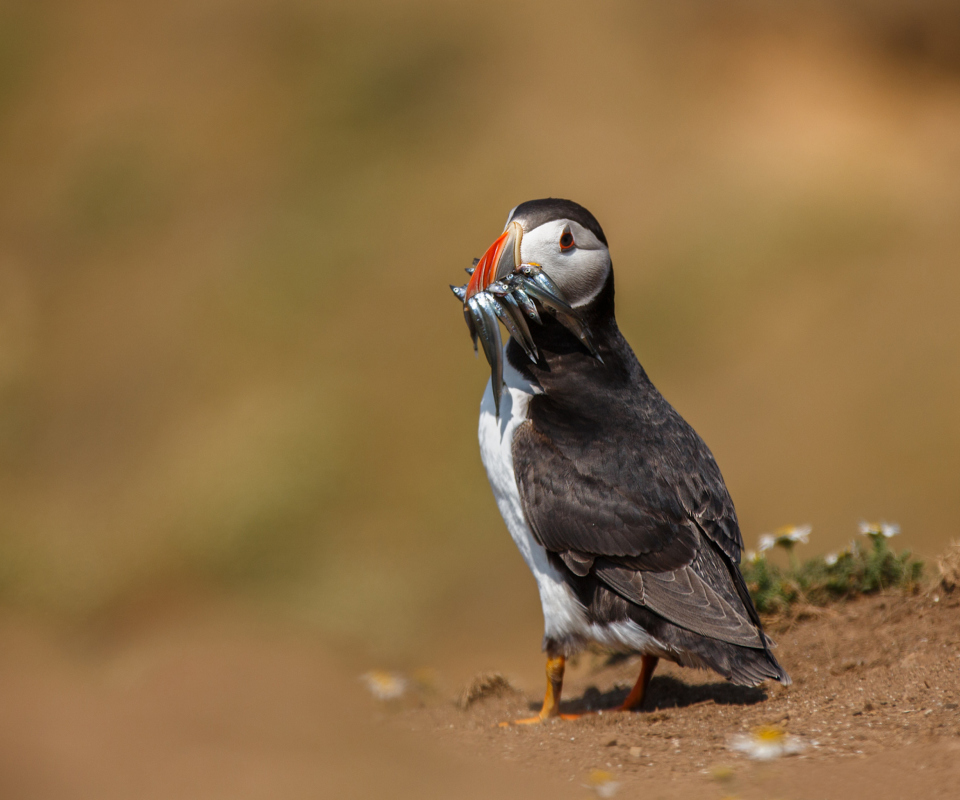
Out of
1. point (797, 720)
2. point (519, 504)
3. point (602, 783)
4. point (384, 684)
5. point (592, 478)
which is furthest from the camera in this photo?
point (384, 684)

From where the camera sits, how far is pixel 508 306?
4637 millimetres

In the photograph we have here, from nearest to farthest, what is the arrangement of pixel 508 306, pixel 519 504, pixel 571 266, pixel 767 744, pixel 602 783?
pixel 602 783, pixel 767 744, pixel 519 504, pixel 508 306, pixel 571 266

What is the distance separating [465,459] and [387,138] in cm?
627

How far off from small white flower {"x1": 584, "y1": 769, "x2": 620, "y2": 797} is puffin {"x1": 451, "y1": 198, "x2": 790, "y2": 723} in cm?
101

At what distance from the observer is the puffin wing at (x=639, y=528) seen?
4234mm

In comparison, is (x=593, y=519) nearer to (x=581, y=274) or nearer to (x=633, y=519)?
(x=633, y=519)

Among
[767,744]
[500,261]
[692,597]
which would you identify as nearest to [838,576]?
[692,597]

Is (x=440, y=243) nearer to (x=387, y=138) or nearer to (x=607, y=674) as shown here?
(x=387, y=138)

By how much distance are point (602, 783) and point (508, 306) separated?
227cm

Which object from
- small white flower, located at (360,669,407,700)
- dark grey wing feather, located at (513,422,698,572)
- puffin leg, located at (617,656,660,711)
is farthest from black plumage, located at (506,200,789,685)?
small white flower, located at (360,669,407,700)

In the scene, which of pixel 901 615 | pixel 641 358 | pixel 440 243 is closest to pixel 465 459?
pixel 641 358

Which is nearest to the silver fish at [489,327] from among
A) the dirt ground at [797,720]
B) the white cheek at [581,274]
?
the white cheek at [581,274]

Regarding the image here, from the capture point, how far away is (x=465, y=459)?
1184 centimetres

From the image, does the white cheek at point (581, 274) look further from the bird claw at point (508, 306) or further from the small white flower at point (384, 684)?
the small white flower at point (384, 684)
